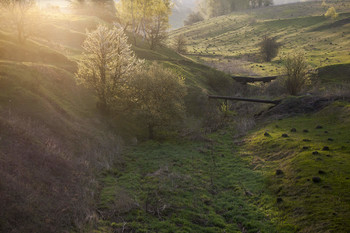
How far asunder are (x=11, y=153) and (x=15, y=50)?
1100 inches

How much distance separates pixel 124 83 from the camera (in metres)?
34.6

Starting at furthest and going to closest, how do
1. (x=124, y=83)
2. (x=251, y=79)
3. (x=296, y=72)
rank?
(x=251, y=79) → (x=296, y=72) → (x=124, y=83)

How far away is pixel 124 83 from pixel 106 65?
3427mm

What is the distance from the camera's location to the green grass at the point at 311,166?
48.9 feet

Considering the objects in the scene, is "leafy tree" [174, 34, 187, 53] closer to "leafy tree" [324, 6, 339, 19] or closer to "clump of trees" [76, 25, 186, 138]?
"clump of trees" [76, 25, 186, 138]

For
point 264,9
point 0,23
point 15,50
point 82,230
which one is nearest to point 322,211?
point 82,230

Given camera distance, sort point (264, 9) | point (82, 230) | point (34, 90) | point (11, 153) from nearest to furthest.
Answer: point (82, 230), point (11, 153), point (34, 90), point (264, 9)

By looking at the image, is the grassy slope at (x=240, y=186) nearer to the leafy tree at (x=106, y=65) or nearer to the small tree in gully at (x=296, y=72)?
the leafy tree at (x=106, y=65)

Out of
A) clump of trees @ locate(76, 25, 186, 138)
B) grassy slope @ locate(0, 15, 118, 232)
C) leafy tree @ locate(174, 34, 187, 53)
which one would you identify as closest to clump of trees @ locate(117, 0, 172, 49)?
leafy tree @ locate(174, 34, 187, 53)

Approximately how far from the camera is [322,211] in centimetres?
1495

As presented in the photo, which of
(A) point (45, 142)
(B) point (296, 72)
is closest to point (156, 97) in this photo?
(A) point (45, 142)

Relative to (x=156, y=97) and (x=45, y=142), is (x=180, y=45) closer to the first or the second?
(x=156, y=97)

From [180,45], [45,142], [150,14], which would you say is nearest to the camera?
[45,142]

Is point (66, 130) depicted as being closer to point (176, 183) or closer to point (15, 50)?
point (176, 183)
